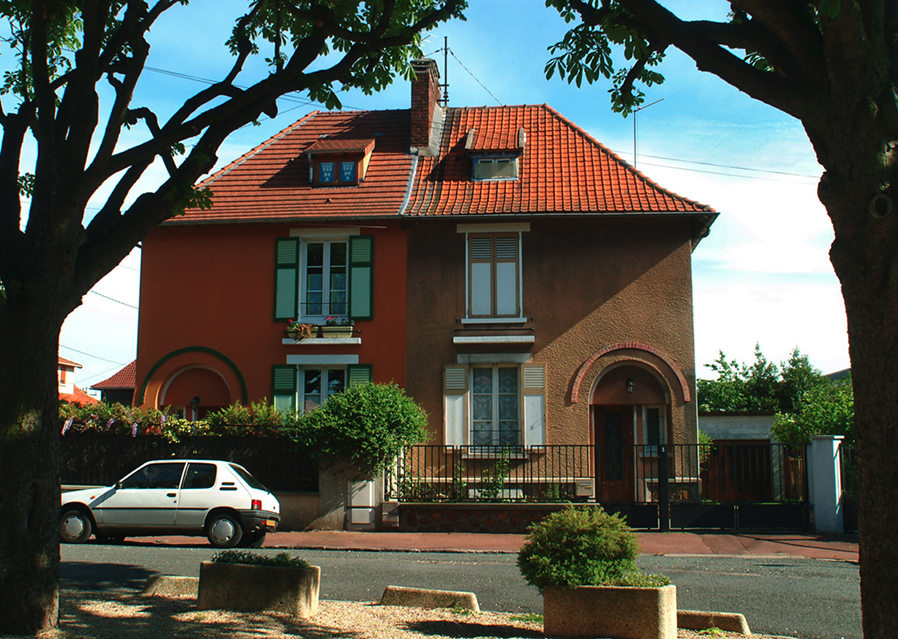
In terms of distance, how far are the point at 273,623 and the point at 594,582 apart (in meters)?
2.60

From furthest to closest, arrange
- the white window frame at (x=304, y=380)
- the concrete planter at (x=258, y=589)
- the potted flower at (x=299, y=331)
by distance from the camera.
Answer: the white window frame at (x=304, y=380), the potted flower at (x=299, y=331), the concrete planter at (x=258, y=589)

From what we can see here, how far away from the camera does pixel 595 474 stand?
18219mm

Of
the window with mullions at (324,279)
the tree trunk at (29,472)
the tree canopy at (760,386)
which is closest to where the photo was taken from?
the tree trunk at (29,472)

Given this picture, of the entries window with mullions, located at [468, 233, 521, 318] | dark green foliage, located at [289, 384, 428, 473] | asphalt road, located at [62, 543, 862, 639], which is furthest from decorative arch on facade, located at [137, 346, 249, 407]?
asphalt road, located at [62, 543, 862, 639]

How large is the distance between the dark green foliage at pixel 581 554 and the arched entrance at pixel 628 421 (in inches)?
451

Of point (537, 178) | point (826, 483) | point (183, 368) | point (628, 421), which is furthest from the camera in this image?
point (537, 178)

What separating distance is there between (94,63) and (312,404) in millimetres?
13129

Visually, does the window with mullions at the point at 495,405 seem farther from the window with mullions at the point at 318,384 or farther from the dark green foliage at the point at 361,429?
the window with mullions at the point at 318,384

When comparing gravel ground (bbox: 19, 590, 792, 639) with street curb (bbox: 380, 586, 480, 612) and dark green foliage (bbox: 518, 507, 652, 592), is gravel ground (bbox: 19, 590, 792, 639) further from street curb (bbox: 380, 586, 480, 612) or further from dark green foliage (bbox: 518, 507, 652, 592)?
dark green foliage (bbox: 518, 507, 652, 592)

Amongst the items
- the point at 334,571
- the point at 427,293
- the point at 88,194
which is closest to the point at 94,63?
the point at 88,194

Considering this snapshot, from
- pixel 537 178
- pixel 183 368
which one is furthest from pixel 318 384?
pixel 537 178

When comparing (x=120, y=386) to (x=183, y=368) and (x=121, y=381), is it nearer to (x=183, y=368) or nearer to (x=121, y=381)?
(x=121, y=381)

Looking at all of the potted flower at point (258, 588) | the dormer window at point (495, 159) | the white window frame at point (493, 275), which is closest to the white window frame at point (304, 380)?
the white window frame at point (493, 275)

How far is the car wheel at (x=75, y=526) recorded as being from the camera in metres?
14.0
